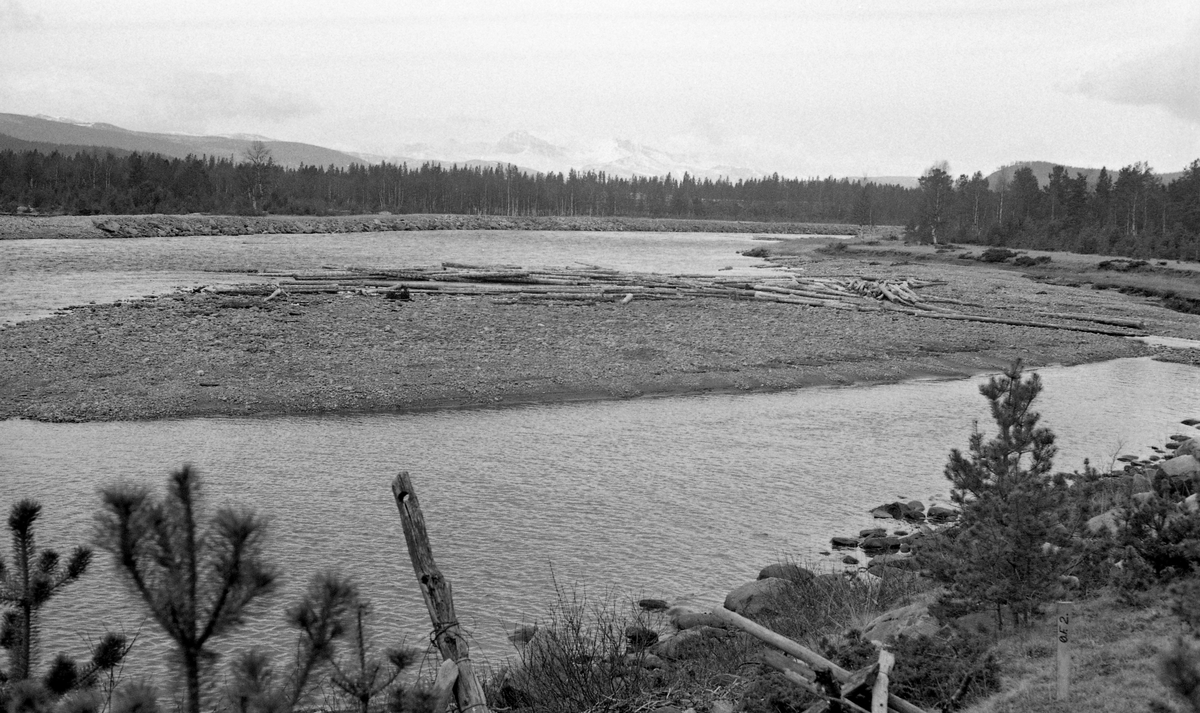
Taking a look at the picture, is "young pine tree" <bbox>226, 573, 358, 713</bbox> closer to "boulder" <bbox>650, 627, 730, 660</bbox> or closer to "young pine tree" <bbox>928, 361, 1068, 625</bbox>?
"boulder" <bbox>650, 627, 730, 660</bbox>

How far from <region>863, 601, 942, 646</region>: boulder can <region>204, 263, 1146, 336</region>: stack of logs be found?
27.0 m

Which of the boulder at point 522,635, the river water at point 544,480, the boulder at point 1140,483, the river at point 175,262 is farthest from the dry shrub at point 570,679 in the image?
the river at point 175,262

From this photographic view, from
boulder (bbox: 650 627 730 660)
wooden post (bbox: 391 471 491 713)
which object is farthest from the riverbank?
wooden post (bbox: 391 471 491 713)

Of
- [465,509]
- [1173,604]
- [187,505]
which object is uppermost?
[187,505]

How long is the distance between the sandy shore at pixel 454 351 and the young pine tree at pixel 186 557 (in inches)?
590

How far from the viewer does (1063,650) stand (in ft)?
18.2

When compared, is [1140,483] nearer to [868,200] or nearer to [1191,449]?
[1191,449]

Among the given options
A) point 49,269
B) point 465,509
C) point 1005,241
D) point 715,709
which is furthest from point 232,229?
point 715,709

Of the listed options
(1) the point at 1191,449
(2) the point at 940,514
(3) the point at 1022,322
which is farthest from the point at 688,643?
(3) the point at 1022,322

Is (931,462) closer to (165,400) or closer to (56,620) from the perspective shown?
(56,620)

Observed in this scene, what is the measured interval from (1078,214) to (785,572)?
91.3 m

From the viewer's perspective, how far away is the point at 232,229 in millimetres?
96875

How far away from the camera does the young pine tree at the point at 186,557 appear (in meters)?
3.43

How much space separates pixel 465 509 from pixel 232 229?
93711 millimetres
